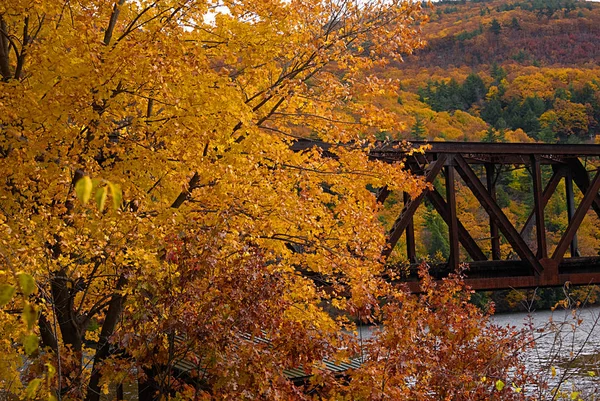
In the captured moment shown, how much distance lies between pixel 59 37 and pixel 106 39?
0.72m

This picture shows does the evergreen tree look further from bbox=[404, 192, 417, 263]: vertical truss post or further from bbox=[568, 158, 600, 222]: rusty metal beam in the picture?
bbox=[404, 192, 417, 263]: vertical truss post

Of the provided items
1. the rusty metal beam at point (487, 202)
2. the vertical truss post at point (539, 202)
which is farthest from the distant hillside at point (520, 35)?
the rusty metal beam at point (487, 202)

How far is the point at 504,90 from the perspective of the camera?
80938 mm

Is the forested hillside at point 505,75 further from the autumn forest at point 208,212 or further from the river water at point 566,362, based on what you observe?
the autumn forest at point 208,212

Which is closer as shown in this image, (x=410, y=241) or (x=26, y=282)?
(x=26, y=282)

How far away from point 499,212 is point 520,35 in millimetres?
108638

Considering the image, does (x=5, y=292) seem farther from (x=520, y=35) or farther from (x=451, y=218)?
(x=520, y=35)

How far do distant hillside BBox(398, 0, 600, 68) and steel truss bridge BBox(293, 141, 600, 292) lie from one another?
82.1 metres

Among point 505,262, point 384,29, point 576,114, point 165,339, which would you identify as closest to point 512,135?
point 576,114

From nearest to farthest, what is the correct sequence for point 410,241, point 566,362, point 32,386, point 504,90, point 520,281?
point 32,386 < point 566,362 < point 520,281 < point 410,241 < point 504,90

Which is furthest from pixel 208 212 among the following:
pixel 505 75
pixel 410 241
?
pixel 505 75

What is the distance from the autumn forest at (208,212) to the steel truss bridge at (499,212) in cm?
764

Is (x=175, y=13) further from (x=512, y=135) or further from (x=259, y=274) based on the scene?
(x=512, y=135)

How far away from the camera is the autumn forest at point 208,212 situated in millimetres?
7434
